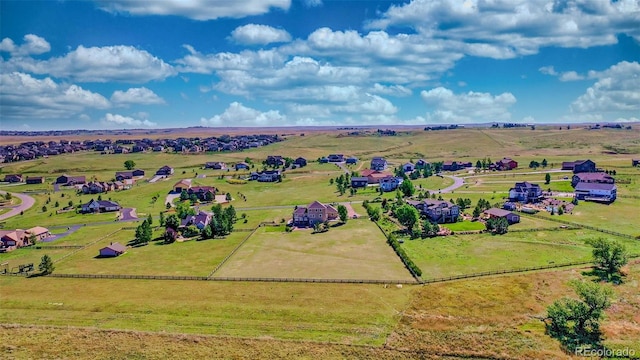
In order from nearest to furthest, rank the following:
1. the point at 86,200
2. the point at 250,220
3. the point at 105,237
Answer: the point at 105,237, the point at 250,220, the point at 86,200

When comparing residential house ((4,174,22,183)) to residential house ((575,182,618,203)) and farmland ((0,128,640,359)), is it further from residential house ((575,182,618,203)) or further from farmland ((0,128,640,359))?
residential house ((575,182,618,203))

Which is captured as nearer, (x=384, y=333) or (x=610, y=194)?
(x=384, y=333)

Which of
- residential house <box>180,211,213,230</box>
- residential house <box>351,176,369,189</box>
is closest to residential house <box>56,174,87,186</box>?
residential house <box>180,211,213,230</box>

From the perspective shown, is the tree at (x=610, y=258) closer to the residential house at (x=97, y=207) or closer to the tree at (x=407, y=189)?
the tree at (x=407, y=189)

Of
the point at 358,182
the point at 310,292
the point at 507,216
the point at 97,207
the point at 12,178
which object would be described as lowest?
the point at 310,292

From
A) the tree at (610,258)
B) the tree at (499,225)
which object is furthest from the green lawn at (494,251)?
the tree at (610,258)

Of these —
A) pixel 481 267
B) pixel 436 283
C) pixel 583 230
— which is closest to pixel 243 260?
pixel 436 283

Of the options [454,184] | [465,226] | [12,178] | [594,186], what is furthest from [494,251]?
[12,178]

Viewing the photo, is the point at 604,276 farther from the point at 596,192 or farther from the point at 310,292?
the point at 596,192

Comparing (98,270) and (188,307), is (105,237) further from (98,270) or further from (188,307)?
(188,307)
